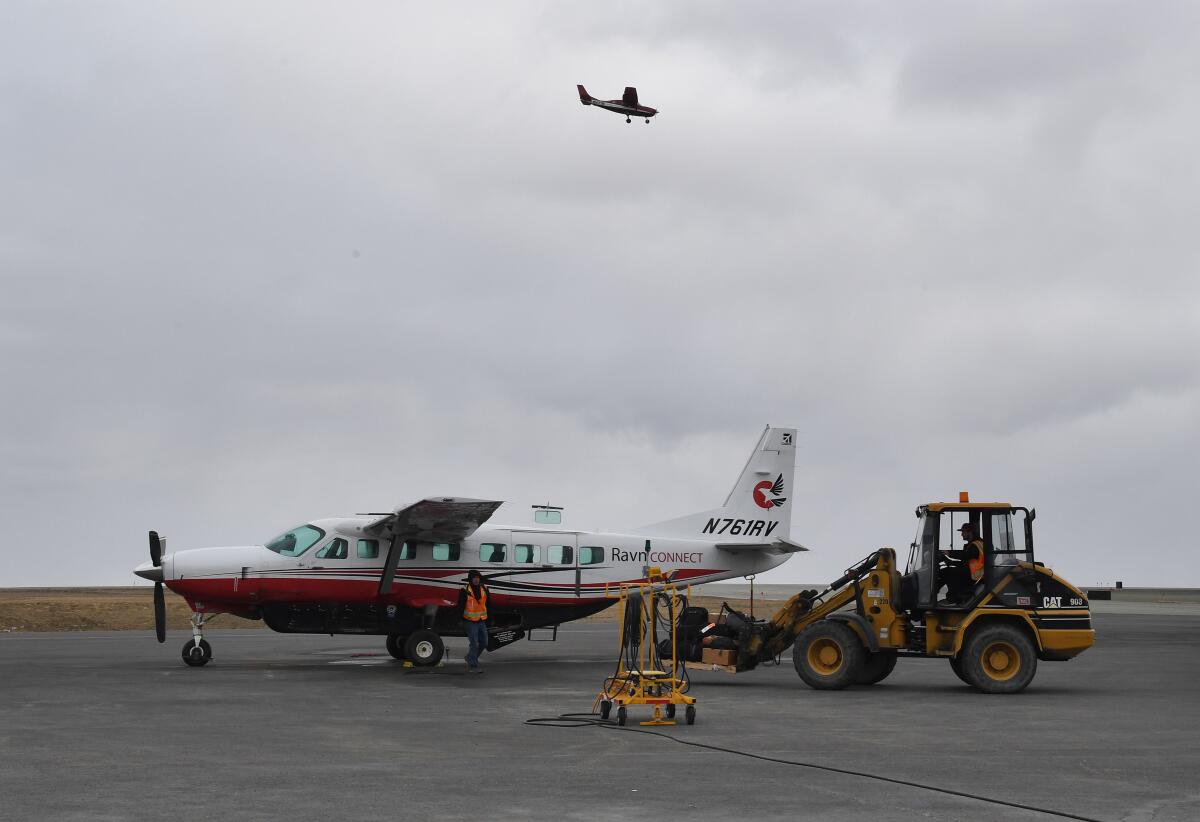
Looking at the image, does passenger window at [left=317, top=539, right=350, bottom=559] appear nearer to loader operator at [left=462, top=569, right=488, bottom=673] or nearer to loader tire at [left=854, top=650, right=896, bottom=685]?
loader operator at [left=462, top=569, right=488, bottom=673]

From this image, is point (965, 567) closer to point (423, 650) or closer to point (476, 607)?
point (476, 607)

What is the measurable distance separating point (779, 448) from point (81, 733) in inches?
709

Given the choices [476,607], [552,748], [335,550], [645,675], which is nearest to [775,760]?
[552,748]

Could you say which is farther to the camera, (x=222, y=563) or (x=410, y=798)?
(x=222, y=563)

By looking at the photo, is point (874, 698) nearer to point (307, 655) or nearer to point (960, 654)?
point (960, 654)

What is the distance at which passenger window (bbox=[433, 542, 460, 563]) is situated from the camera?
25.8 meters

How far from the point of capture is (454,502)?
2295cm

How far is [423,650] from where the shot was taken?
24438 millimetres

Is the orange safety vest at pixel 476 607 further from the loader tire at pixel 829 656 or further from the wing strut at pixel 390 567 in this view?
Answer: the loader tire at pixel 829 656

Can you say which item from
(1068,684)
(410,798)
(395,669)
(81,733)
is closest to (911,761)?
(410,798)

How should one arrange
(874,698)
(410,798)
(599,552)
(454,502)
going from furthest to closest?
(599,552), (454,502), (874,698), (410,798)

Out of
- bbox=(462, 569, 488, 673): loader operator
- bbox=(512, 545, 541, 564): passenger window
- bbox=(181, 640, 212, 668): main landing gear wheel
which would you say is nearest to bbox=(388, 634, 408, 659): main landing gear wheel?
bbox=(512, 545, 541, 564): passenger window

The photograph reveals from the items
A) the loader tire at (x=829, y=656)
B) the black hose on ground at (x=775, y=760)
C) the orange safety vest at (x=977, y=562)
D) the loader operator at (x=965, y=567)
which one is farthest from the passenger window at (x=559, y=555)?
the black hose on ground at (x=775, y=760)

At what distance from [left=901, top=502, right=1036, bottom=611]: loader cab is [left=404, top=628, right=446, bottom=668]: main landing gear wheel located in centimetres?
946
